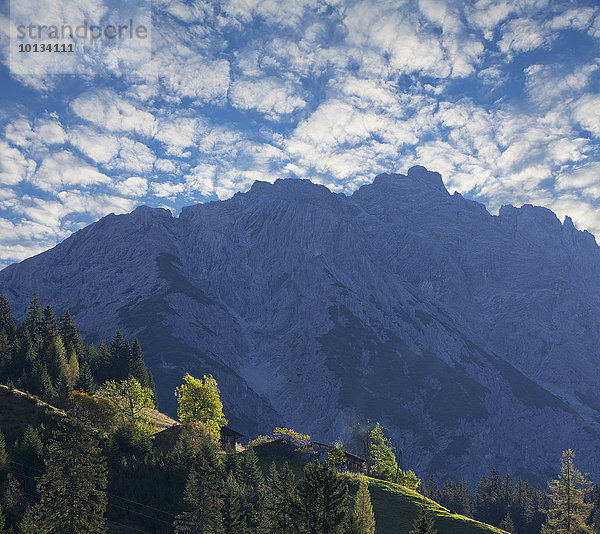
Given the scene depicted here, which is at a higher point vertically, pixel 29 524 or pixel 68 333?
pixel 68 333

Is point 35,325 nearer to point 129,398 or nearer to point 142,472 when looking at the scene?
point 129,398

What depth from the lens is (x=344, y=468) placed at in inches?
3765

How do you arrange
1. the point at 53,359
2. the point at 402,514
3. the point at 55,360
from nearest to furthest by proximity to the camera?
the point at 402,514
the point at 55,360
the point at 53,359

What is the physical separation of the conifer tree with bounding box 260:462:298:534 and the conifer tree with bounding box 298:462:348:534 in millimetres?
1280

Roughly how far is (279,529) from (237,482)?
24.9m

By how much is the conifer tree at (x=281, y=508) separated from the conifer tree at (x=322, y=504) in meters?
1.28

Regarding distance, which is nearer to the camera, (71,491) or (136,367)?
(71,491)

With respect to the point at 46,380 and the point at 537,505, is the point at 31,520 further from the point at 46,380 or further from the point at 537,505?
the point at 537,505

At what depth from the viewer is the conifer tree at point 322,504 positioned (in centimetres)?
4175

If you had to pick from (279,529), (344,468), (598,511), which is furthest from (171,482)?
(598,511)

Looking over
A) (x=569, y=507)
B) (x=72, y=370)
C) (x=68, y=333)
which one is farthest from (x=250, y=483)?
(x=68, y=333)

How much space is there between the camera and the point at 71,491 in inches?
1833

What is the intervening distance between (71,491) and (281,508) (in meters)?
20.5

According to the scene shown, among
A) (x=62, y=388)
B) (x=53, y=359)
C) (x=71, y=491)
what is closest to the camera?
(x=71, y=491)
